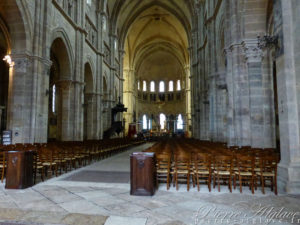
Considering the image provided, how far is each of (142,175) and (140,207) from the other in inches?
35.5

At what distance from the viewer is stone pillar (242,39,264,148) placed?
376 inches

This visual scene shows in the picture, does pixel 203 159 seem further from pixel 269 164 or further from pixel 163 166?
pixel 269 164

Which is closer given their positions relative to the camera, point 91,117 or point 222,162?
point 222,162

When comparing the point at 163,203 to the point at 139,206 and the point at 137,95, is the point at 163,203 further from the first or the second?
the point at 137,95

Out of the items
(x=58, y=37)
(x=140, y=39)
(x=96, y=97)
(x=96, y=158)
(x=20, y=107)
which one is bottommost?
(x=96, y=158)

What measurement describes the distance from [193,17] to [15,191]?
27823 mm

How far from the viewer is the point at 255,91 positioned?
970 centimetres

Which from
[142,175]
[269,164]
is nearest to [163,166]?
[142,175]

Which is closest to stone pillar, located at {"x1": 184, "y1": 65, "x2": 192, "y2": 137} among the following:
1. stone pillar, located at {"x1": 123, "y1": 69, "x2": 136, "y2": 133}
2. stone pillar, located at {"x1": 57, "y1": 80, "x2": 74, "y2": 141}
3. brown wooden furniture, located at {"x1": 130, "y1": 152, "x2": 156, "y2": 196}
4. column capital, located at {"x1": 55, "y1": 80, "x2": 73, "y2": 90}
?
stone pillar, located at {"x1": 123, "y1": 69, "x2": 136, "y2": 133}

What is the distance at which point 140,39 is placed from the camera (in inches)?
1713

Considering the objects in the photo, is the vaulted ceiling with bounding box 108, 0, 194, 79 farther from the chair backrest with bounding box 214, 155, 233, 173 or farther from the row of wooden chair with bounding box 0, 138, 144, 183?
the chair backrest with bounding box 214, 155, 233, 173

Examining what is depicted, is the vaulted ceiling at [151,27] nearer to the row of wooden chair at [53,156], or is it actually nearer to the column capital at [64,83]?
the column capital at [64,83]

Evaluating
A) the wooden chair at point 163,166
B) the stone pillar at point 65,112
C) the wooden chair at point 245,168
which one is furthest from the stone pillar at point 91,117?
the wooden chair at point 245,168

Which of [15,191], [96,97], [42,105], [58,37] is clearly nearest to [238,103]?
[15,191]
